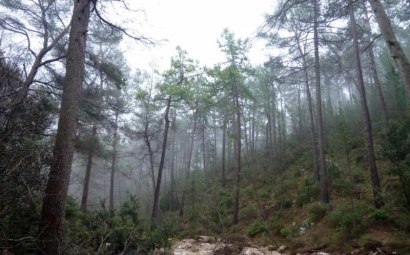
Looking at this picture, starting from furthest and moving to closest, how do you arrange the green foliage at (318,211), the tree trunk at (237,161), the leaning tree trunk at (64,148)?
1. the tree trunk at (237,161)
2. the green foliage at (318,211)
3. the leaning tree trunk at (64,148)

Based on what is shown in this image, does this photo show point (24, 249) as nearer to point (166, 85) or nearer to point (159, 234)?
point (159, 234)

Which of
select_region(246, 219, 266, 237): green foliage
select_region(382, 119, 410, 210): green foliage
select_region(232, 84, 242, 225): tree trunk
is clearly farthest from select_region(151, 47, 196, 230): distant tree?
Result: select_region(382, 119, 410, 210): green foliage

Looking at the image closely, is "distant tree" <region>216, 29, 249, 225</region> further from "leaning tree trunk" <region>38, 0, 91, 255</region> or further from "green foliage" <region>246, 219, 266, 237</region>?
"leaning tree trunk" <region>38, 0, 91, 255</region>

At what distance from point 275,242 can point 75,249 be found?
786 cm

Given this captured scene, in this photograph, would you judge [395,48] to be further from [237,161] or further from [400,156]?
[237,161]

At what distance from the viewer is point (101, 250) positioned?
5.12 m

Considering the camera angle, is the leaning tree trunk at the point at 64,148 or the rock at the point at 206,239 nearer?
the leaning tree trunk at the point at 64,148

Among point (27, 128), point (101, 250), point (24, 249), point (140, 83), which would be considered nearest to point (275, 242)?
point (101, 250)

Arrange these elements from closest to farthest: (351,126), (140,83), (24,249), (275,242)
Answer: (24,249) < (275,242) < (351,126) < (140,83)

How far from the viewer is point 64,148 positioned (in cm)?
455

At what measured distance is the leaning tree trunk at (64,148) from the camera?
4094 millimetres

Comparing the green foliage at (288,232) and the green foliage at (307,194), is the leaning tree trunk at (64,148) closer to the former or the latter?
the green foliage at (288,232)

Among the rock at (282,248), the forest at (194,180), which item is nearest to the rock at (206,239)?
the forest at (194,180)

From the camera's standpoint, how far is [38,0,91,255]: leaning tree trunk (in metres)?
4.09
